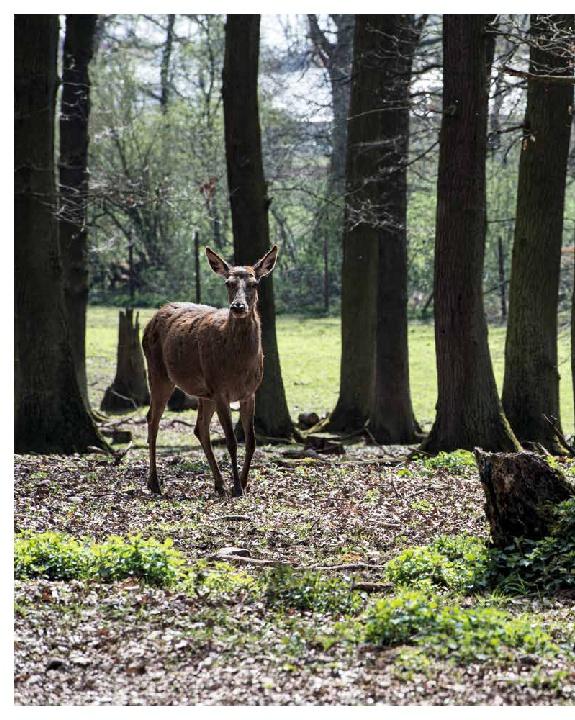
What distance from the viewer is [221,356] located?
1135cm

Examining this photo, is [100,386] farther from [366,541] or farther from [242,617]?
[242,617]

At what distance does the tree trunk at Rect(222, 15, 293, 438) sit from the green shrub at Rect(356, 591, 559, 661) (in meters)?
9.63

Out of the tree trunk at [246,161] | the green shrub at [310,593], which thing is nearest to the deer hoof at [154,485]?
the green shrub at [310,593]

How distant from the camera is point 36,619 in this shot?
6730 mm

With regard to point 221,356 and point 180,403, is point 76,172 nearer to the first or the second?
point 180,403

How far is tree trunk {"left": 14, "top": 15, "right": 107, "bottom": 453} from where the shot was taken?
45.4ft

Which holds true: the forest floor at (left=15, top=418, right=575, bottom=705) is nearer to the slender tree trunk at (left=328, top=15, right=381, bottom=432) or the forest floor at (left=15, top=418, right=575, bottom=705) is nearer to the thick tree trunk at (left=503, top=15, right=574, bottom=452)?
the thick tree trunk at (left=503, top=15, right=574, bottom=452)

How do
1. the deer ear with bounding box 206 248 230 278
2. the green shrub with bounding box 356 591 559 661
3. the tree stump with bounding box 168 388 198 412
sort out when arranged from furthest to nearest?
the tree stump with bounding box 168 388 198 412, the deer ear with bounding box 206 248 230 278, the green shrub with bounding box 356 591 559 661

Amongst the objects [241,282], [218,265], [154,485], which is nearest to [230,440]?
[154,485]

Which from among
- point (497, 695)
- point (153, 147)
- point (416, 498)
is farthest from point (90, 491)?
point (153, 147)

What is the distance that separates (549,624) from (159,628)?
2.16m

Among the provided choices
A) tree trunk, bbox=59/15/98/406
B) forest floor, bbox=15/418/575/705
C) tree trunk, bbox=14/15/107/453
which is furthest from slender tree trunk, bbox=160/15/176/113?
forest floor, bbox=15/418/575/705

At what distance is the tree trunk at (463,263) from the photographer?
43.7ft

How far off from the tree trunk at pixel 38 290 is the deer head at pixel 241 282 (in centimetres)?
370
